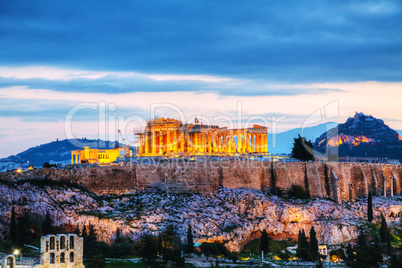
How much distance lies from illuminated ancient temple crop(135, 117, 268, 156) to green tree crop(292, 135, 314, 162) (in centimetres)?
618

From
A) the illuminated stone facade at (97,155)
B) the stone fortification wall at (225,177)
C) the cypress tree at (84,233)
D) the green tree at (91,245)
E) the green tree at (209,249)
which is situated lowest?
the green tree at (209,249)

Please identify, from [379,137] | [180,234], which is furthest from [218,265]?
[379,137]

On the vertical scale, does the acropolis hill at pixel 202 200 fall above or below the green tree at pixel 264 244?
above

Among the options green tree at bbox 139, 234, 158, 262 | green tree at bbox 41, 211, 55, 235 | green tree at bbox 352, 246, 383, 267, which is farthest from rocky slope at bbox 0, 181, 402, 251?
green tree at bbox 352, 246, 383, 267

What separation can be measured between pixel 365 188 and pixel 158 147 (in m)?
29.9

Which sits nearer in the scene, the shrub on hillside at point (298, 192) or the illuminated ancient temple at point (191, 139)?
the shrub on hillside at point (298, 192)

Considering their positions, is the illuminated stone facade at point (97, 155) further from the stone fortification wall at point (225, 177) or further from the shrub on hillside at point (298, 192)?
the shrub on hillside at point (298, 192)

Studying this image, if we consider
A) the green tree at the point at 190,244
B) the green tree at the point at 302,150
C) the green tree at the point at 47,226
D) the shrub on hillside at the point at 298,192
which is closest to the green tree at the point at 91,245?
the green tree at the point at 47,226

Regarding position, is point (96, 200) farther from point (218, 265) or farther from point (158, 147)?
point (158, 147)

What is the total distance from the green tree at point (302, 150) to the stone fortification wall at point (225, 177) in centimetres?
415

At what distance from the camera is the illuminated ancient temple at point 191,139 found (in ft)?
351

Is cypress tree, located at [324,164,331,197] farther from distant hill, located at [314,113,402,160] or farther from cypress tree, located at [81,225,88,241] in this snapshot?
distant hill, located at [314,113,402,160]

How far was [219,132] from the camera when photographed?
112 m

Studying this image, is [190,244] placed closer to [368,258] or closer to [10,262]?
[368,258]
